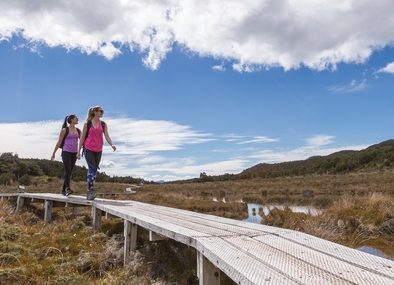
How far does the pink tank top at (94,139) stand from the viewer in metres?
9.54

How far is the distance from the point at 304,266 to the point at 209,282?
1050 mm

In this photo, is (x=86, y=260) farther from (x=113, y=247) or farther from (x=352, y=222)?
(x=352, y=222)

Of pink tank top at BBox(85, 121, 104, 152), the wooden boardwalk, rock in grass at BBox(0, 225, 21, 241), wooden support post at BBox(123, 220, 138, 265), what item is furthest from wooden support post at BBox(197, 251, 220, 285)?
pink tank top at BBox(85, 121, 104, 152)

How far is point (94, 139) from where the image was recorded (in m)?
9.59

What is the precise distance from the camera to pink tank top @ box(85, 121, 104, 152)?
9539 millimetres

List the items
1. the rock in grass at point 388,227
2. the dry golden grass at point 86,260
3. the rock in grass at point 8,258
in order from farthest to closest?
the rock in grass at point 388,227
the rock in grass at point 8,258
the dry golden grass at point 86,260

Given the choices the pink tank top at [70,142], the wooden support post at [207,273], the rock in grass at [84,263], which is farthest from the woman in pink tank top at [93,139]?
the wooden support post at [207,273]

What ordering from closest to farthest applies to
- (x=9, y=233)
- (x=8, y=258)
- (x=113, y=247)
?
1. (x=8, y=258)
2. (x=113, y=247)
3. (x=9, y=233)

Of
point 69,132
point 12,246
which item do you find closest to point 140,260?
point 12,246

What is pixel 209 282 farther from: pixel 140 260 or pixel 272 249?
pixel 140 260

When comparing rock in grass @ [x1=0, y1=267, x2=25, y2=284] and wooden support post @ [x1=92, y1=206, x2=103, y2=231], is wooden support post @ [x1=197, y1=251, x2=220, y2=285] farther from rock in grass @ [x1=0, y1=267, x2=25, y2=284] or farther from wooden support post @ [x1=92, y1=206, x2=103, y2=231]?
wooden support post @ [x1=92, y1=206, x2=103, y2=231]

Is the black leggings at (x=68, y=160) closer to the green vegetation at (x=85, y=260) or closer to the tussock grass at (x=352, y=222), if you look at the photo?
the green vegetation at (x=85, y=260)

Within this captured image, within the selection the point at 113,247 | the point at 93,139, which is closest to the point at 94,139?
the point at 93,139

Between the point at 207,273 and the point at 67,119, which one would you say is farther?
the point at 67,119
